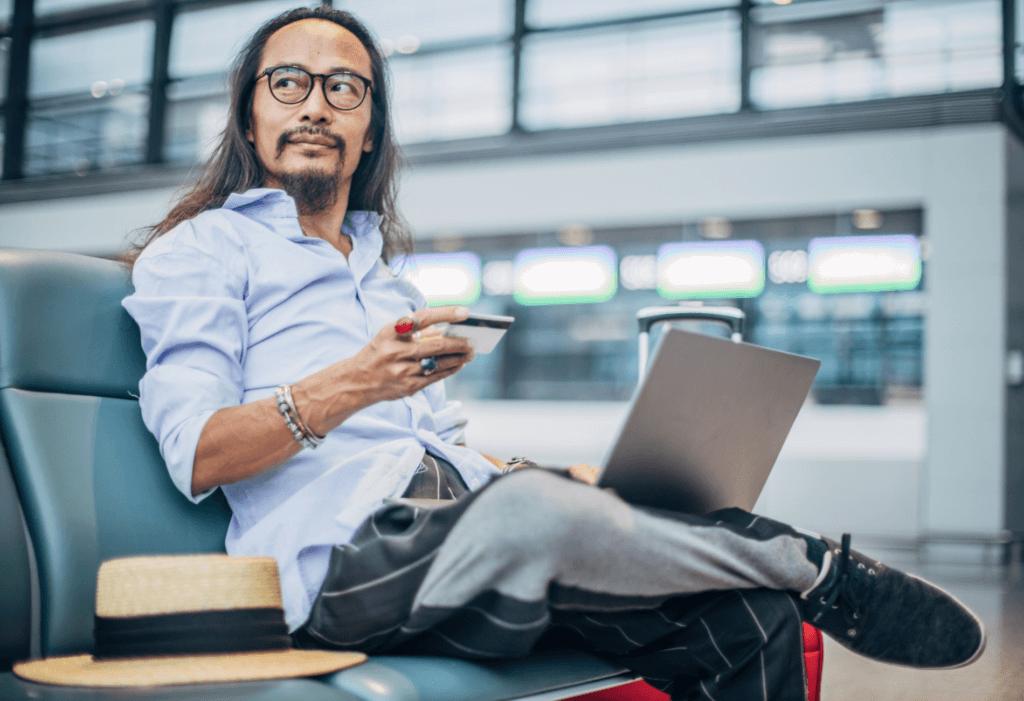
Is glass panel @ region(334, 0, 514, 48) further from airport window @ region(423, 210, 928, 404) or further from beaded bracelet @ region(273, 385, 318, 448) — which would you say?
beaded bracelet @ region(273, 385, 318, 448)

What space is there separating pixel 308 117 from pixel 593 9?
531cm

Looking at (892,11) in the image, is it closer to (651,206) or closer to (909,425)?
(651,206)

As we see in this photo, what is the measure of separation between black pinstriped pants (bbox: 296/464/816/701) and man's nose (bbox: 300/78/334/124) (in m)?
0.70

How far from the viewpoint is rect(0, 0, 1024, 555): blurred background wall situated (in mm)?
5215

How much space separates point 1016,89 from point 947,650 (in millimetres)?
5373

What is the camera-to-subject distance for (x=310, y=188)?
145 centimetres

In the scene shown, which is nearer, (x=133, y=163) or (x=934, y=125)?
(x=934, y=125)

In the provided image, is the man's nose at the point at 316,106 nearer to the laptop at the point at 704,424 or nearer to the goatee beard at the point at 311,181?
the goatee beard at the point at 311,181

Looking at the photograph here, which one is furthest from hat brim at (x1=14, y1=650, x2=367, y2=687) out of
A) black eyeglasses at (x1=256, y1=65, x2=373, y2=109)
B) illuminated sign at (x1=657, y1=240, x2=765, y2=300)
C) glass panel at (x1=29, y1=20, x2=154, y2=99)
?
glass panel at (x1=29, y1=20, x2=154, y2=99)

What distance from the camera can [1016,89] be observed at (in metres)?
5.35

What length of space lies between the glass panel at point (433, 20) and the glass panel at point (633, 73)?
34 cm

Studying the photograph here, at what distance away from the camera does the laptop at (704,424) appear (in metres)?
0.96

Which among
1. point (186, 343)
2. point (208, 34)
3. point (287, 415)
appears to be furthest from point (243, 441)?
point (208, 34)

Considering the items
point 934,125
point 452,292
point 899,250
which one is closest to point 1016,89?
point 934,125
